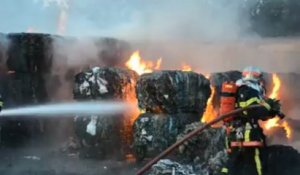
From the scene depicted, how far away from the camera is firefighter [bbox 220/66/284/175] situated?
6.66 metres

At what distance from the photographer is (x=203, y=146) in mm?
9656

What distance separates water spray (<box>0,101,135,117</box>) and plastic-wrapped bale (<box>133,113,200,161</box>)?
92 cm

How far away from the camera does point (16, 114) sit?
41.3 feet

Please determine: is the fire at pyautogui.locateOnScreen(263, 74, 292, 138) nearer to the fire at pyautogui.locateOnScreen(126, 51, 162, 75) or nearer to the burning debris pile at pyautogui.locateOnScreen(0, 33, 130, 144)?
the fire at pyautogui.locateOnScreen(126, 51, 162, 75)

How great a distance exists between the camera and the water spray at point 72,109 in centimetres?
1143

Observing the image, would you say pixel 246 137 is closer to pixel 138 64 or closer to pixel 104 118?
pixel 104 118

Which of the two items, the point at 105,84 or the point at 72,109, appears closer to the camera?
the point at 105,84

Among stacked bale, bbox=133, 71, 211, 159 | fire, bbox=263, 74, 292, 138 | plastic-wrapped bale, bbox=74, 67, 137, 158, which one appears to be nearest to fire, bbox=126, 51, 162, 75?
plastic-wrapped bale, bbox=74, 67, 137, 158

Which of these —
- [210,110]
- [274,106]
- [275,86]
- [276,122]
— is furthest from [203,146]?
[275,86]

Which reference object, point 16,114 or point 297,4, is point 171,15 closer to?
point 297,4

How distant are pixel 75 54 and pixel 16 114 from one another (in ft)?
6.43

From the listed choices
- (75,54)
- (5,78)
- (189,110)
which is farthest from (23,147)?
(189,110)

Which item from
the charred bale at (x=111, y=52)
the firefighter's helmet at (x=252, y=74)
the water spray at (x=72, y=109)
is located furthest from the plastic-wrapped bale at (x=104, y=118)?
the firefighter's helmet at (x=252, y=74)

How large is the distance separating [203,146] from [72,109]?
4.21 m
